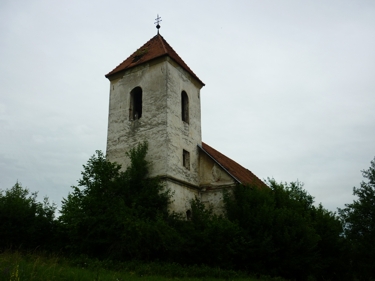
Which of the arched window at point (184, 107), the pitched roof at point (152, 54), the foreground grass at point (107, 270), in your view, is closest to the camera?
the foreground grass at point (107, 270)

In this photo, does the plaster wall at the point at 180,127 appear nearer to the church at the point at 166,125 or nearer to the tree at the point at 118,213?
the church at the point at 166,125

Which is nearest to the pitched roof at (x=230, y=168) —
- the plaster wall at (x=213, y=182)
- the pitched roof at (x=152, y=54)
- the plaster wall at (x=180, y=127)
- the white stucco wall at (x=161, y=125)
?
the plaster wall at (x=213, y=182)

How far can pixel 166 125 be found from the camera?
17.0 metres

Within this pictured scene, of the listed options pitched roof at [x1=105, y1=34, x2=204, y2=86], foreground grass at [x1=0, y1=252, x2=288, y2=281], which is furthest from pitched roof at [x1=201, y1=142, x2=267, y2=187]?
foreground grass at [x1=0, y1=252, x2=288, y2=281]

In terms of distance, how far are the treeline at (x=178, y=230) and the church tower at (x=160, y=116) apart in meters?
0.82

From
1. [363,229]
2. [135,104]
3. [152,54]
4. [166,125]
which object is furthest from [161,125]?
[363,229]

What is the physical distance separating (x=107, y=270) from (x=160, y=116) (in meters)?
8.06

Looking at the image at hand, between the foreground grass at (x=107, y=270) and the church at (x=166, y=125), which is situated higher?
the church at (x=166, y=125)

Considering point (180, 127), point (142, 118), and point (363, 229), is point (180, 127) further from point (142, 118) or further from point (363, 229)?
point (363, 229)

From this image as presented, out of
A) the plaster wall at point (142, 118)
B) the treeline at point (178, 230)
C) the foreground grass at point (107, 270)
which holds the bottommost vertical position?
the foreground grass at point (107, 270)

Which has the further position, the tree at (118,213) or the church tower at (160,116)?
the church tower at (160,116)

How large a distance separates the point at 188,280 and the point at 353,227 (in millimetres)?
12923

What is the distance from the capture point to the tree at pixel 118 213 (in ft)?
43.3

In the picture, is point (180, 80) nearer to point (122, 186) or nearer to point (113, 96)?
point (113, 96)
